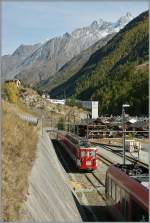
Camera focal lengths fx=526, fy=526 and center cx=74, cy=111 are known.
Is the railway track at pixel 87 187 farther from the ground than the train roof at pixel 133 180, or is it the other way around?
the train roof at pixel 133 180

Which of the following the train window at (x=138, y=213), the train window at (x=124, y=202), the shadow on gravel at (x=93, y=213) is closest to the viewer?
the train window at (x=138, y=213)

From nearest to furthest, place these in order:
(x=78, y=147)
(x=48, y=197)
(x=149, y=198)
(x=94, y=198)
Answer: (x=149, y=198)
(x=48, y=197)
(x=94, y=198)
(x=78, y=147)

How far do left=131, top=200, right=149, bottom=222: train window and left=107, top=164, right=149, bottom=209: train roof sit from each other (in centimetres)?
16

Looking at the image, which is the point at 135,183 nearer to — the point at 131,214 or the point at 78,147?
the point at 131,214

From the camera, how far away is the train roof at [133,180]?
14031mm

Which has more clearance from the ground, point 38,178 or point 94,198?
Result: point 38,178

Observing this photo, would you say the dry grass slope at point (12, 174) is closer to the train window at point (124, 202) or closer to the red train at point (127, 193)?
the red train at point (127, 193)

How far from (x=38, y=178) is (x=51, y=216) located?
303 centimetres

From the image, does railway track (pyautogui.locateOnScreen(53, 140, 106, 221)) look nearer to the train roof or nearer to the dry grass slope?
the train roof

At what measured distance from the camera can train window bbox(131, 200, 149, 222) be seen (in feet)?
43.3

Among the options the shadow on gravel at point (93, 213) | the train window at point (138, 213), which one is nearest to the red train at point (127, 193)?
the train window at point (138, 213)

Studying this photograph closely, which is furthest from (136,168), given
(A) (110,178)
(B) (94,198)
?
(B) (94,198)

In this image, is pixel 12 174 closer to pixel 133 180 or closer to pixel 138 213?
pixel 138 213

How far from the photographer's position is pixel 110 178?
2066cm
